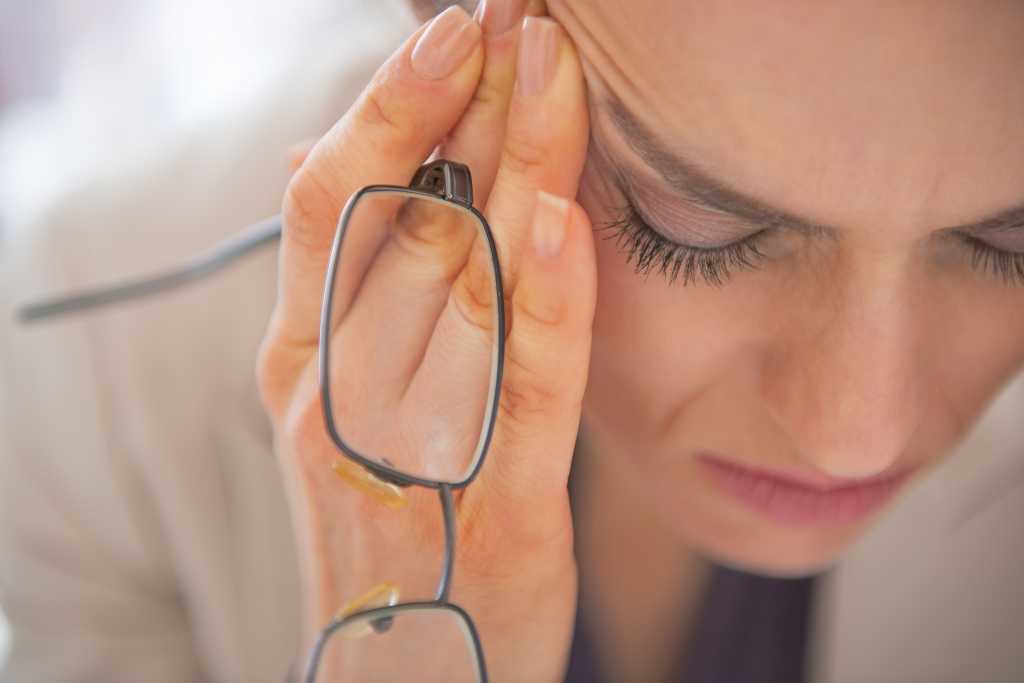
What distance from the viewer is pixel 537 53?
542 millimetres

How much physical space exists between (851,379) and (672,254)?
129mm

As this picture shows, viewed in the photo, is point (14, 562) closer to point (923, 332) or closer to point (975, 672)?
point (923, 332)

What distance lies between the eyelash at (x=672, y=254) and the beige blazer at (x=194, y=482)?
1.42ft

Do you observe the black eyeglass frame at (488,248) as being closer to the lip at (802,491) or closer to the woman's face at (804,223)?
the woman's face at (804,223)

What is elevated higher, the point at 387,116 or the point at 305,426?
the point at 387,116

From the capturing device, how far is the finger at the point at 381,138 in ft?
1.81

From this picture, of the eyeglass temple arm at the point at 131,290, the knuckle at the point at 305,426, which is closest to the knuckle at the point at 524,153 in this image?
the knuckle at the point at 305,426

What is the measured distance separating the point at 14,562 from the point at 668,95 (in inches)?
31.4

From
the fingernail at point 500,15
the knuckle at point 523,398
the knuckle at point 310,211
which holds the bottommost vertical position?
the knuckle at point 523,398

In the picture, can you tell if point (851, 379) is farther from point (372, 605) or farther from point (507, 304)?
point (372, 605)

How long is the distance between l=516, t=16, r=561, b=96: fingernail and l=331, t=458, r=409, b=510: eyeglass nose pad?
245 millimetres

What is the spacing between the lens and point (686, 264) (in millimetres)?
603

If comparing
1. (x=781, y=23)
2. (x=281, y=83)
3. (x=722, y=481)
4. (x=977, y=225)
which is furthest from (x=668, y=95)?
(x=281, y=83)

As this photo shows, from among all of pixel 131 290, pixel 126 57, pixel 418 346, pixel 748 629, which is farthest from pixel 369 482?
pixel 126 57
